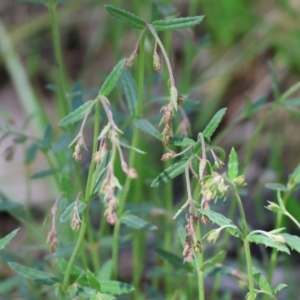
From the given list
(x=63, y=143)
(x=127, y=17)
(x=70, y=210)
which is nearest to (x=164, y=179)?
(x=70, y=210)

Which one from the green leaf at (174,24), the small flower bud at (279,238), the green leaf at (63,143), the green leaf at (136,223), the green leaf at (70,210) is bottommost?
the green leaf at (136,223)

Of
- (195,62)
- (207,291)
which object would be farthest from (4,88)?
(207,291)

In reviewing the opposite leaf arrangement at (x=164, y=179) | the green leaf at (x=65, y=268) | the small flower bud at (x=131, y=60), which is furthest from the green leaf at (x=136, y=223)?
the small flower bud at (x=131, y=60)

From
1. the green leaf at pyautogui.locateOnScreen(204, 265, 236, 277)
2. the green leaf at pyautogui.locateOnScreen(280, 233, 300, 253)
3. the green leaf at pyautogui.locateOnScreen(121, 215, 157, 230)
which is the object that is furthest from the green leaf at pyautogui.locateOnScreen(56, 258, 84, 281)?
the green leaf at pyautogui.locateOnScreen(280, 233, 300, 253)

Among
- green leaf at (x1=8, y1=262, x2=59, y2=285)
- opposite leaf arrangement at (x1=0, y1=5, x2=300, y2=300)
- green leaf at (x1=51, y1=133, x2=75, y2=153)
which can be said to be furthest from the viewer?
green leaf at (x1=51, y1=133, x2=75, y2=153)

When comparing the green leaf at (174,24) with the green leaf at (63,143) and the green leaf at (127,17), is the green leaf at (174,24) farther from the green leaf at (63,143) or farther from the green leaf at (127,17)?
the green leaf at (63,143)

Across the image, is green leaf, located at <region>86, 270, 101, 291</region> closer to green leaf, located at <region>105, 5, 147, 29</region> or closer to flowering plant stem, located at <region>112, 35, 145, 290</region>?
flowering plant stem, located at <region>112, 35, 145, 290</region>

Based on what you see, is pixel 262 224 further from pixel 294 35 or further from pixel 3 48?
pixel 3 48

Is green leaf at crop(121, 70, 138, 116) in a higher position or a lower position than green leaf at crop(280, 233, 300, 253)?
higher
